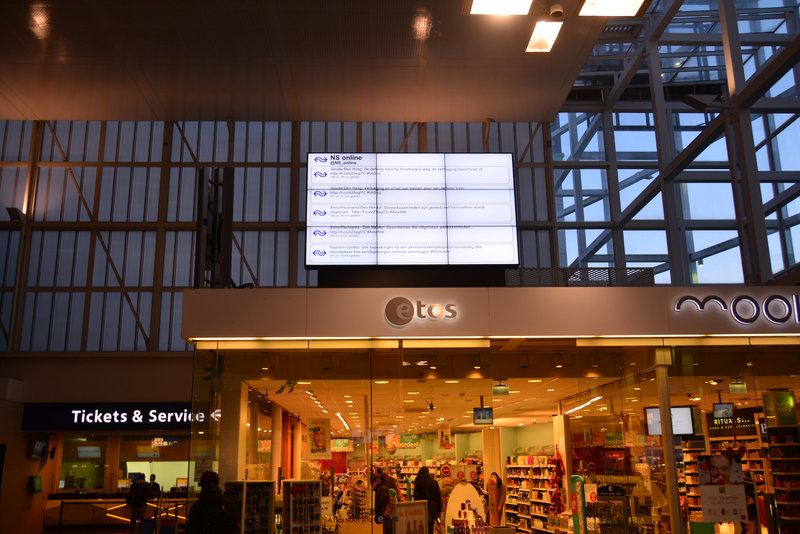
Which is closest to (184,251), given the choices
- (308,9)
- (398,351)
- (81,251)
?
(81,251)

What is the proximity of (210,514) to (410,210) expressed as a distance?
4.94m

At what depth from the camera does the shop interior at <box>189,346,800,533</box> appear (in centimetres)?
865

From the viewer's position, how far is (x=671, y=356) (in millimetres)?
9172

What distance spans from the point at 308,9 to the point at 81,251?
1126cm

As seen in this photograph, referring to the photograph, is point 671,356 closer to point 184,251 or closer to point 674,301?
point 674,301

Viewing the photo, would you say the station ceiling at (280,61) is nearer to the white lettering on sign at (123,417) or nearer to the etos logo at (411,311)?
the etos logo at (411,311)

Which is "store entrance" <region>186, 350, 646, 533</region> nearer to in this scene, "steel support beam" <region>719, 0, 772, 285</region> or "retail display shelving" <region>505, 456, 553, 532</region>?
"steel support beam" <region>719, 0, 772, 285</region>

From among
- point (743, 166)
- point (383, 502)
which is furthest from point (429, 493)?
point (743, 166)

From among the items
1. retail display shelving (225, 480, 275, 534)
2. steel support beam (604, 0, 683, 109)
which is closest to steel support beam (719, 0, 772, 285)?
steel support beam (604, 0, 683, 109)

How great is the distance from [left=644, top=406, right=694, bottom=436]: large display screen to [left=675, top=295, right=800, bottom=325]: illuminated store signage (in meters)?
1.45

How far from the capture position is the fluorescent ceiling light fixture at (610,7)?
21.8 feet

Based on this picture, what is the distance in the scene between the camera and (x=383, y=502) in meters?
8.37

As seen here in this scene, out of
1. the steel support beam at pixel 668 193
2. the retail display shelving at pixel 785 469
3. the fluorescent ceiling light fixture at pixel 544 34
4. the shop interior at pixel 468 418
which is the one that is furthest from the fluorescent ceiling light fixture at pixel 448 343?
the steel support beam at pixel 668 193

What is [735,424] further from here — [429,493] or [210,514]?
[210,514]
